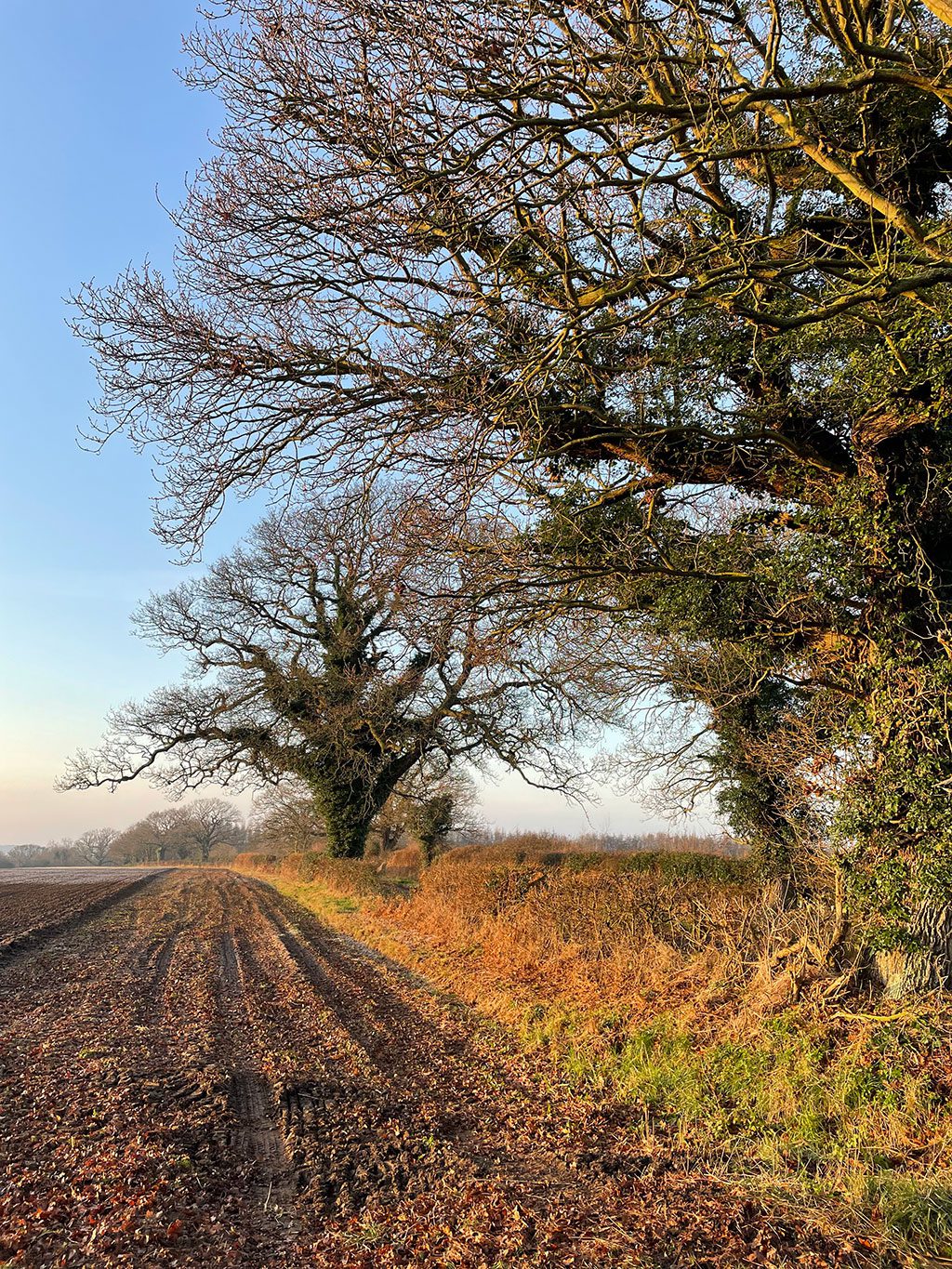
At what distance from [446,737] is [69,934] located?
11.9 m

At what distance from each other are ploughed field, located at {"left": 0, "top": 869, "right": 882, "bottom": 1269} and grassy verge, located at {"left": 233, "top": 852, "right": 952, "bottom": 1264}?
411mm

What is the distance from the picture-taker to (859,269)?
598 cm

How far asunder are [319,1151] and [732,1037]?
3816 mm

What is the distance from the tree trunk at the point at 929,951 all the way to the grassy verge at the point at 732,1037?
200mm

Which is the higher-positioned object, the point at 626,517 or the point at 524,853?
the point at 626,517

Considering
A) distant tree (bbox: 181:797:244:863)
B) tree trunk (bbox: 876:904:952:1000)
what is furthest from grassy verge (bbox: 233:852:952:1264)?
distant tree (bbox: 181:797:244:863)

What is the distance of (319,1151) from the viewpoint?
4918 millimetres

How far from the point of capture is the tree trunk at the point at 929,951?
633cm

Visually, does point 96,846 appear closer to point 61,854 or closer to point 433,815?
point 61,854

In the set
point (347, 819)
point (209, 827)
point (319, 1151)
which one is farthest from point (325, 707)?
point (209, 827)

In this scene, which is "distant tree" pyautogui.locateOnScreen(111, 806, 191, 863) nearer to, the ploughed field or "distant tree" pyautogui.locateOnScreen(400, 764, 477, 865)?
"distant tree" pyautogui.locateOnScreen(400, 764, 477, 865)

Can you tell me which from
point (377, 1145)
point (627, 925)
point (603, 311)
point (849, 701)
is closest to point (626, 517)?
point (603, 311)

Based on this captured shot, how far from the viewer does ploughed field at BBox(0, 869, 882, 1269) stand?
12.4 feet

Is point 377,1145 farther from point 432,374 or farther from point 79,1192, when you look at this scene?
point 432,374
